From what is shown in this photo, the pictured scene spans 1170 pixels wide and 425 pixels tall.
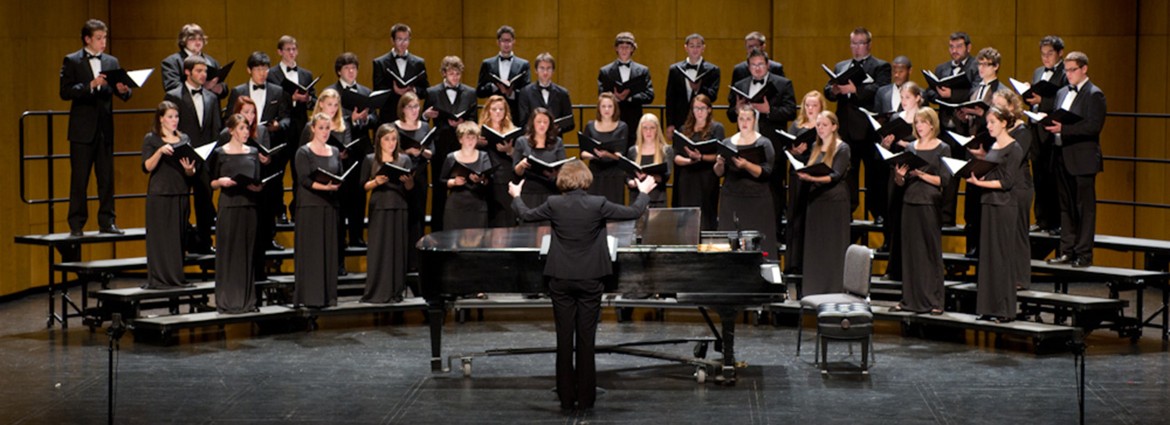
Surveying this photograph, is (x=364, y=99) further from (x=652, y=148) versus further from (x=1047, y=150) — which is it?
(x=1047, y=150)

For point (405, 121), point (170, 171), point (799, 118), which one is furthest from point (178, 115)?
point (799, 118)

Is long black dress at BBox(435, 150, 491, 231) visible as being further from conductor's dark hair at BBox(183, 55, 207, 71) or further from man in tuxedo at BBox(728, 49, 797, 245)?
man in tuxedo at BBox(728, 49, 797, 245)

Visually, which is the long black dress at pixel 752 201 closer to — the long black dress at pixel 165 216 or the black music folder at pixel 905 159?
the black music folder at pixel 905 159

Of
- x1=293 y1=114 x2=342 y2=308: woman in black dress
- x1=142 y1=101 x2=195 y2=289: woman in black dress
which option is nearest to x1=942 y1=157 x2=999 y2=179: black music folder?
x1=293 y1=114 x2=342 y2=308: woman in black dress

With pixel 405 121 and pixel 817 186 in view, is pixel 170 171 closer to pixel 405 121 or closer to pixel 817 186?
→ pixel 405 121

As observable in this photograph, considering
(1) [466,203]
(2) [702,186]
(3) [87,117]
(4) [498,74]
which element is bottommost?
(1) [466,203]

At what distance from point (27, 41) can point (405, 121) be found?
3381mm

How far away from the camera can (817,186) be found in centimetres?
967

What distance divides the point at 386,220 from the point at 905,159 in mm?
3475

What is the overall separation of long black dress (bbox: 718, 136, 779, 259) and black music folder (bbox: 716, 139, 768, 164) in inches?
4.2

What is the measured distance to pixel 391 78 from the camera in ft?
35.5

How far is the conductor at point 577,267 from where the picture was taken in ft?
23.7

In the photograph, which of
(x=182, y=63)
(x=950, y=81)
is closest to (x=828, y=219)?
(x=950, y=81)

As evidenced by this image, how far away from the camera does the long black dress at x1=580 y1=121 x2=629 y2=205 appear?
10.3 m
